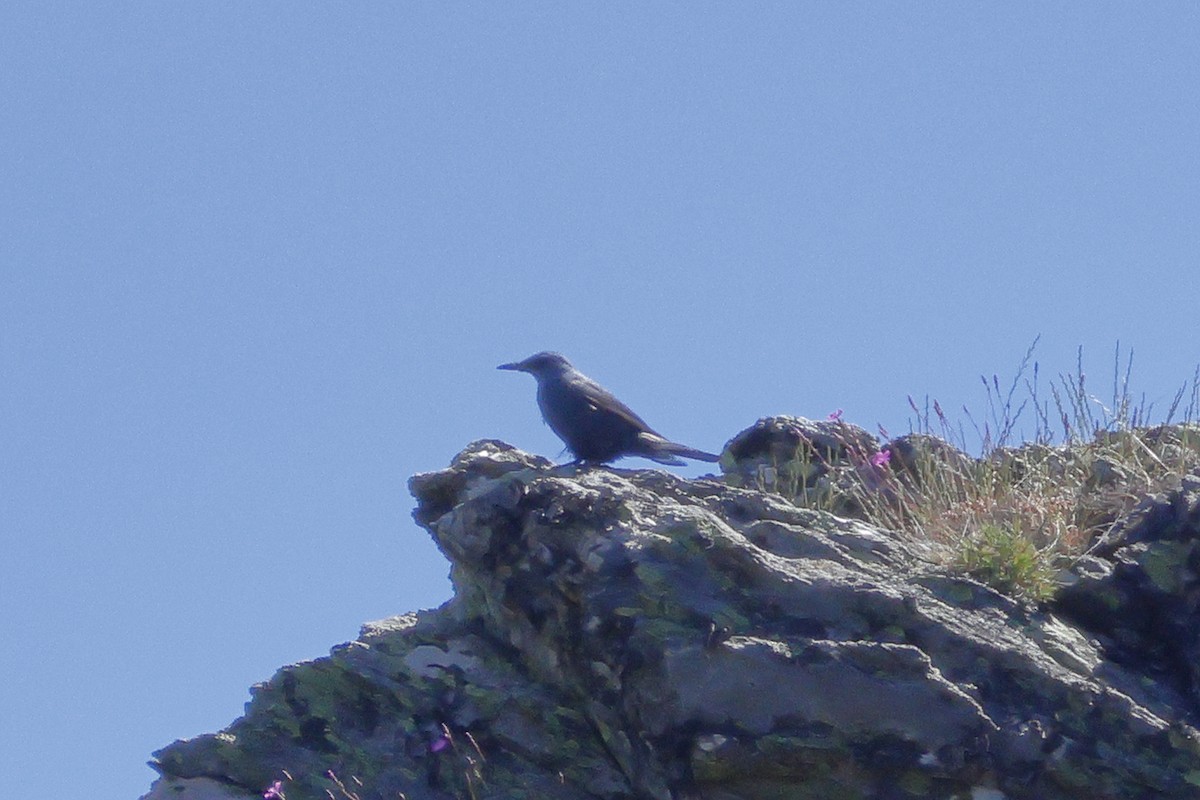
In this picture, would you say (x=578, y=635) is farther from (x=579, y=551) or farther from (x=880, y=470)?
Answer: (x=880, y=470)

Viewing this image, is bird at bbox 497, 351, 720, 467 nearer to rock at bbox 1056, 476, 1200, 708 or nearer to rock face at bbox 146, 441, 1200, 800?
rock face at bbox 146, 441, 1200, 800

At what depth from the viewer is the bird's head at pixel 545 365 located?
9.56 m

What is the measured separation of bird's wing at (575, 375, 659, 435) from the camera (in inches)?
353

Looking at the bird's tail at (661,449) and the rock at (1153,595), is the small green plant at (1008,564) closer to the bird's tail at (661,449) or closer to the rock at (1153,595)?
the rock at (1153,595)

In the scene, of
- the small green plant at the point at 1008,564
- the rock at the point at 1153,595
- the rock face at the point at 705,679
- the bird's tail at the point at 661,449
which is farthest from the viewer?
the bird's tail at the point at 661,449

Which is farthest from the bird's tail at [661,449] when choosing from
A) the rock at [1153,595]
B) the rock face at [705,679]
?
the rock at [1153,595]

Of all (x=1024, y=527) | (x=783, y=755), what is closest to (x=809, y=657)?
(x=783, y=755)

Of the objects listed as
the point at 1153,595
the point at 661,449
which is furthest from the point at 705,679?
the point at 661,449

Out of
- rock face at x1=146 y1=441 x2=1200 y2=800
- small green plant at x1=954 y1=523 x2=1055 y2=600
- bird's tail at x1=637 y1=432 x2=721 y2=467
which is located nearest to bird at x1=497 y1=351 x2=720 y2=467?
bird's tail at x1=637 y1=432 x2=721 y2=467

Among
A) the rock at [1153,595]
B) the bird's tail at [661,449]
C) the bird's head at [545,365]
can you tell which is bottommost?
the rock at [1153,595]

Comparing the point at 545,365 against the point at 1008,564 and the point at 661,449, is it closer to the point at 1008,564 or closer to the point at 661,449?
the point at 661,449

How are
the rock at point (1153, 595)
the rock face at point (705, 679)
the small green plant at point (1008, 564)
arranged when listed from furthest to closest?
the small green plant at point (1008, 564) < the rock at point (1153, 595) < the rock face at point (705, 679)

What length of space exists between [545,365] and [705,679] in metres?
4.46

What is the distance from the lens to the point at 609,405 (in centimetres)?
902
